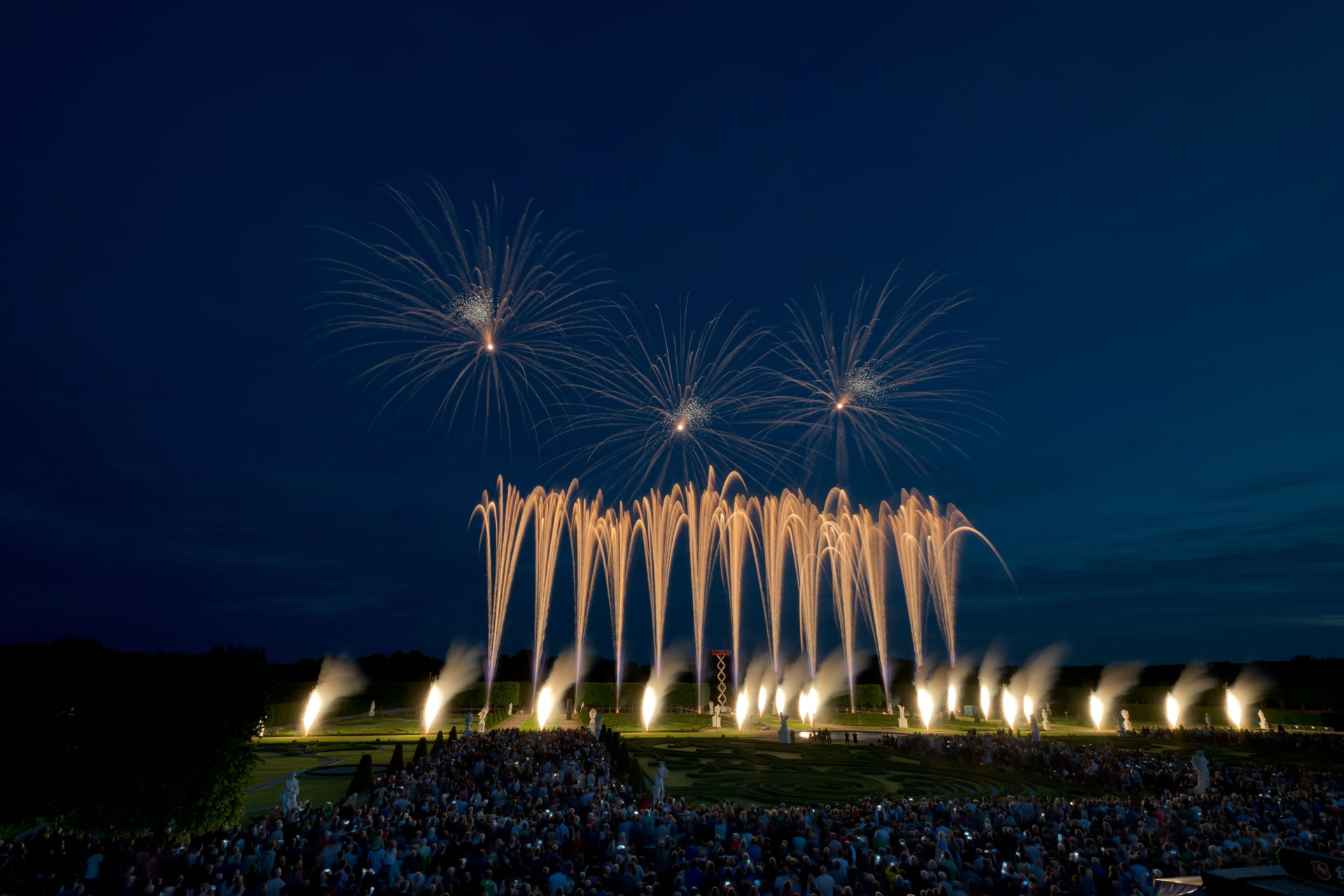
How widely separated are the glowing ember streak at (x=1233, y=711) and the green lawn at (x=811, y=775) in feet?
128

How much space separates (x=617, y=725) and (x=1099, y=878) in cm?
4394

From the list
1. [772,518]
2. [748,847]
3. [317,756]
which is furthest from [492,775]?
[772,518]

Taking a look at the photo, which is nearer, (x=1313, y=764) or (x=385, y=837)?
(x=385, y=837)

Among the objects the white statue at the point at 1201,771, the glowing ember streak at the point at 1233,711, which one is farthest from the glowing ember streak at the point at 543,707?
the glowing ember streak at the point at 1233,711

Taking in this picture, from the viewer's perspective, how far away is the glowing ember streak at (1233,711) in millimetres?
56094

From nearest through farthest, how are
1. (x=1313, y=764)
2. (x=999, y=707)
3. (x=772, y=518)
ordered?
(x=1313, y=764) → (x=772, y=518) → (x=999, y=707)

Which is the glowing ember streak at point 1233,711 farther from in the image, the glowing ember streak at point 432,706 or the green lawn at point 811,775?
the glowing ember streak at point 432,706

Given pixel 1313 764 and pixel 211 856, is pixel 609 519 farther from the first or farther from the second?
pixel 1313 764

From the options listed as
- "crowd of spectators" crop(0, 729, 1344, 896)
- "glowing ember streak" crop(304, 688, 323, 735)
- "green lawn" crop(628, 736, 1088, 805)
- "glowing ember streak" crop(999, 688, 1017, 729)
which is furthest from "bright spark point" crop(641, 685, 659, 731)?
"glowing ember streak" crop(999, 688, 1017, 729)

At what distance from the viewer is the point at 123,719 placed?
1944 cm

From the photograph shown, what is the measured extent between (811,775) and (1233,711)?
168 feet

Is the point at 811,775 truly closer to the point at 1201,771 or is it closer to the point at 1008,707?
the point at 1201,771

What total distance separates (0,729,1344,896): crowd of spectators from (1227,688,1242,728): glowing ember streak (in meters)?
42.7

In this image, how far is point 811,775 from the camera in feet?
103
